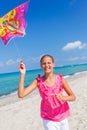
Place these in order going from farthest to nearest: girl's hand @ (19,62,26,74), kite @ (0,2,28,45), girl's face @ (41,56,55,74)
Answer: kite @ (0,2,28,45)
girl's face @ (41,56,55,74)
girl's hand @ (19,62,26,74)

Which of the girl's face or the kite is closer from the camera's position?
the girl's face

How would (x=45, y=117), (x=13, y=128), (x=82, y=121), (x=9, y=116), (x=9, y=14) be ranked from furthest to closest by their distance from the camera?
(x=9, y=116), (x=13, y=128), (x=82, y=121), (x=9, y=14), (x=45, y=117)

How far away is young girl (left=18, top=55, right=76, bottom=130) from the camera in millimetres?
4834

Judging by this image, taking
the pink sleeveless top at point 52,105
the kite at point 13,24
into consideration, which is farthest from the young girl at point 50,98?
the kite at point 13,24

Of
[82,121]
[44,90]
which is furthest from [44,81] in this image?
[82,121]

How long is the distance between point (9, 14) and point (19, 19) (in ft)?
0.71

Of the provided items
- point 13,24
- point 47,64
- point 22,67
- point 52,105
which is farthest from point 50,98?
point 13,24

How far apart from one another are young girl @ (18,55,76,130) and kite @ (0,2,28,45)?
81 centimetres

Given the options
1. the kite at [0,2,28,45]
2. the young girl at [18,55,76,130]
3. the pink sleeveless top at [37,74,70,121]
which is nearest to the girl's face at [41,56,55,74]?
the young girl at [18,55,76,130]

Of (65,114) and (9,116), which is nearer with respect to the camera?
(65,114)

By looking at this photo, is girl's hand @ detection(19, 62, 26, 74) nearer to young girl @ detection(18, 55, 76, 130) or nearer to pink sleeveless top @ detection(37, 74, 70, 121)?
young girl @ detection(18, 55, 76, 130)

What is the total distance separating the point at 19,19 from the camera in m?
5.59

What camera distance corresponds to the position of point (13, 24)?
18.2 ft

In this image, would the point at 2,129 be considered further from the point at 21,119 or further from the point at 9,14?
the point at 9,14
